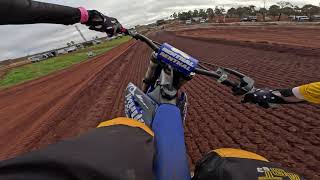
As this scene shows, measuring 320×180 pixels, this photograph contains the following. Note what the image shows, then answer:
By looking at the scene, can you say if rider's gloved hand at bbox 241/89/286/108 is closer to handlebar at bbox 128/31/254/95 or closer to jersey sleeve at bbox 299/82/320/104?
handlebar at bbox 128/31/254/95

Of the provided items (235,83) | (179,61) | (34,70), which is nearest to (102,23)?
(179,61)

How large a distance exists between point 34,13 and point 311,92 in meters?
1.44

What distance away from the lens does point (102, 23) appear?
2.43 meters

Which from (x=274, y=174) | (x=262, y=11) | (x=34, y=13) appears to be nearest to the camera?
(x=274, y=174)

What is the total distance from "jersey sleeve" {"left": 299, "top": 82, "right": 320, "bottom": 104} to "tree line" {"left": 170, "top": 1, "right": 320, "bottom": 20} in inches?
3271

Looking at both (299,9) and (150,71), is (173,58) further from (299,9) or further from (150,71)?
(299,9)

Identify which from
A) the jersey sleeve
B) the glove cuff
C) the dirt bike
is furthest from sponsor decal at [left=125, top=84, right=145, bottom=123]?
the jersey sleeve

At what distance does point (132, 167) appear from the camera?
125 centimetres

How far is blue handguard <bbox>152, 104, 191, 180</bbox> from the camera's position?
161 cm

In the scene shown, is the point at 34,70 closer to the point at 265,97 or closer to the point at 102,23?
the point at 102,23

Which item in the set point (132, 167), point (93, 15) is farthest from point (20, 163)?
point (93, 15)

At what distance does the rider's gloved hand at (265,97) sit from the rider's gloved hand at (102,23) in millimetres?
1050

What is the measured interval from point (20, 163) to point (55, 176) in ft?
0.38

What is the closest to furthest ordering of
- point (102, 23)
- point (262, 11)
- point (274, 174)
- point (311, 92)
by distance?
point (274, 174), point (311, 92), point (102, 23), point (262, 11)
